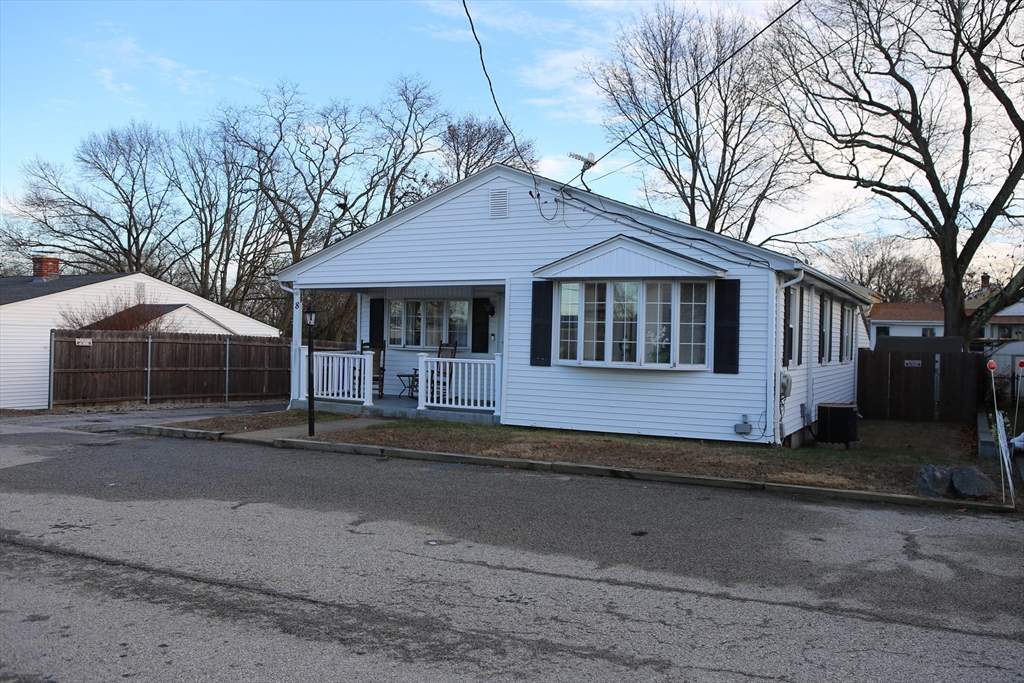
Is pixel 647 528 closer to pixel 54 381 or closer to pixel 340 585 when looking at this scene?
pixel 340 585

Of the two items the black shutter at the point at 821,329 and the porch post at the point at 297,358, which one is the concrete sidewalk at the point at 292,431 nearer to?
the porch post at the point at 297,358

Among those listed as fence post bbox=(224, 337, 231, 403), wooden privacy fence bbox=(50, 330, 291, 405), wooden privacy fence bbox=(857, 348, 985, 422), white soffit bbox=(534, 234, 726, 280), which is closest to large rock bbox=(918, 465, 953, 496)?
white soffit bbox=(534, 234, 726, 280)

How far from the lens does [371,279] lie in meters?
16.3

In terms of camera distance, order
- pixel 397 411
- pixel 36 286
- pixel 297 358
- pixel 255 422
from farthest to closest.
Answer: pixel 36 286 < pixel 297 358 < pixel 397 411 < pixel 255 422

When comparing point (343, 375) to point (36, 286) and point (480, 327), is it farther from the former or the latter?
point (36, 286)

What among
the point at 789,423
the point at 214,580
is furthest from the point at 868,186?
the point at 214,580

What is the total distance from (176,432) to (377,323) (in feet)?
17.6

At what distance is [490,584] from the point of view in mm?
5871

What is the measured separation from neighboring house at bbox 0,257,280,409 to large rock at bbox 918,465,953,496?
21.8 m

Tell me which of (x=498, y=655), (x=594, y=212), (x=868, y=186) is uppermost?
(x=868, y=186)

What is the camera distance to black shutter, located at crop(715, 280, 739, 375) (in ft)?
42.1

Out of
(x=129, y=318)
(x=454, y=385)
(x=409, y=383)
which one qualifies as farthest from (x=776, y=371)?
(x=129, y=318)

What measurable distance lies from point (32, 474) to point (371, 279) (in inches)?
295

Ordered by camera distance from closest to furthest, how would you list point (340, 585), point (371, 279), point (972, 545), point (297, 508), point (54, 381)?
point (340, 585), point (972, 545), point (297, 508), point (371, 279), point (54, 381)
